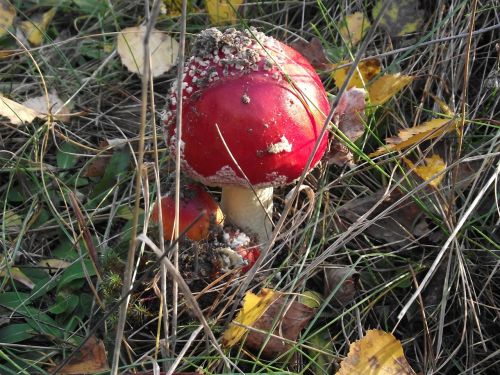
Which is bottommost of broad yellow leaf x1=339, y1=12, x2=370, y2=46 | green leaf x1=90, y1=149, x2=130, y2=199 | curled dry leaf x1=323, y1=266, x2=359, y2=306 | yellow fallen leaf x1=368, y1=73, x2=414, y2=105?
curled dry leaf x1=323, y1=266, x2=359, y2=306

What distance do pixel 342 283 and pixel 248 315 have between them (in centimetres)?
46

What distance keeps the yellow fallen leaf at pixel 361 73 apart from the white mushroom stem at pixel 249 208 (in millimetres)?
600

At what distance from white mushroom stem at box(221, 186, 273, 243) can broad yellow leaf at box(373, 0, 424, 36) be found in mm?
1161

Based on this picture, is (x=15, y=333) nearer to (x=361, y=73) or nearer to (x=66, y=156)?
(x=66, y=156)

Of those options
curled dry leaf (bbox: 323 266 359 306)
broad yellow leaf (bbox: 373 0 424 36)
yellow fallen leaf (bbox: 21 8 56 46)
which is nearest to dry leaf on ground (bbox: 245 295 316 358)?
curled dry leaf (bbox: 323 266 359 306)

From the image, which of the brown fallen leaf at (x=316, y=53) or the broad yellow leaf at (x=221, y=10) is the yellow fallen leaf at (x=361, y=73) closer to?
the brown fallen leaf at (x=316, y=53)

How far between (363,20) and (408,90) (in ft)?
1.27

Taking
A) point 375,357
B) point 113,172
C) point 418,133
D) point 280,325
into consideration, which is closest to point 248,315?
point 280,325

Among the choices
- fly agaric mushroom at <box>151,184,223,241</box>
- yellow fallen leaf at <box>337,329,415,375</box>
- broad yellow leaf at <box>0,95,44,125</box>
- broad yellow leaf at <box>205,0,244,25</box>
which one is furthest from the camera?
broad yellow leaf at <box>205,0,244,25</box>

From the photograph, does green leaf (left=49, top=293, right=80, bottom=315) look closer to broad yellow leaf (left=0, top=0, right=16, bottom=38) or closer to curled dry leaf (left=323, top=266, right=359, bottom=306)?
curled dry leaf (left=323, top=266, right=359, bottom=306)

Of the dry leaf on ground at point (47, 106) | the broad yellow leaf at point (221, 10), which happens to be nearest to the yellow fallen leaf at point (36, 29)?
the dry leaf on ground at point (47, 106)

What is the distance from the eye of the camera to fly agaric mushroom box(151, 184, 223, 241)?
219 cm

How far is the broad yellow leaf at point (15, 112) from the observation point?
8.57ft

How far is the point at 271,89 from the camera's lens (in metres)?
1.98
